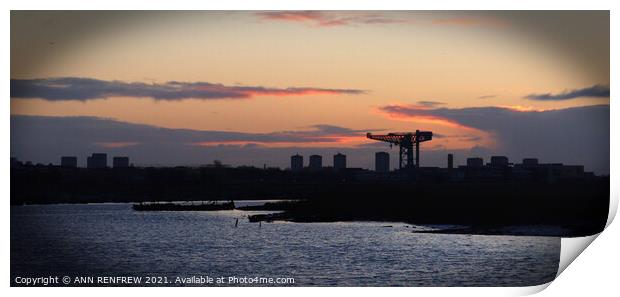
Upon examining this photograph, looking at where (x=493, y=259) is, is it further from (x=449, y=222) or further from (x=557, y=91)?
(x=449, y=222)

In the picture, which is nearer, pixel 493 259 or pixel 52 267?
pixel 52 267

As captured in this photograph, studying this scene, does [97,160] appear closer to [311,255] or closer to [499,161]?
[311,255]

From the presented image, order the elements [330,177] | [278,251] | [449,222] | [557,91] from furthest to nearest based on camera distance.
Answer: [449,222] → [278,251] → [330,177] → [557,91]

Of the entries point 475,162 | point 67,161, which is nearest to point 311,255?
point 475,162

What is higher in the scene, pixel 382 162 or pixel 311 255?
pixel 382 162

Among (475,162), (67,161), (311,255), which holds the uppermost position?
(475,162)

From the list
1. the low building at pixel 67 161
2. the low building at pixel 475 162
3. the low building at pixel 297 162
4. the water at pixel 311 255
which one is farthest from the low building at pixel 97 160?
the low building at pixel 475 162

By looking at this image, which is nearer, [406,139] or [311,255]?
[406,139]

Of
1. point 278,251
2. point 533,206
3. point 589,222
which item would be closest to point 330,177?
point 278,251
